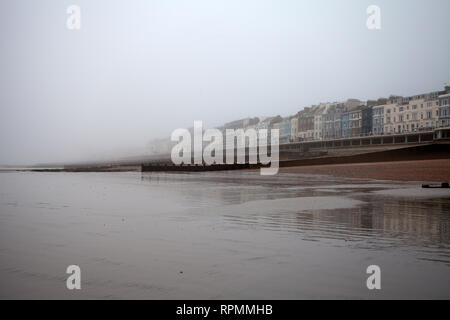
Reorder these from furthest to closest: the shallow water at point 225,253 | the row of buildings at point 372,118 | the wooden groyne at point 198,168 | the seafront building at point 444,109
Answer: the row of buildings at point 372,118, the seafront building at point 444,109, the wooden groyne at point 198,168, the shallow water at point 225,253

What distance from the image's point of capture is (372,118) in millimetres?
118750

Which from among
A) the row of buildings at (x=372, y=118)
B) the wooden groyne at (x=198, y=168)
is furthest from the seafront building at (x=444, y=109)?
the wooden groyne at (x=198, y=168)

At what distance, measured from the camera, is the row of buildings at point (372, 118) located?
97.5 meters

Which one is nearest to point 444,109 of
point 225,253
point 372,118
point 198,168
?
point 372,118

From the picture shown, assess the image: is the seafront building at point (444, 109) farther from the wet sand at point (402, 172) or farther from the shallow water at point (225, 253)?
the shallow water at point (225, 253)

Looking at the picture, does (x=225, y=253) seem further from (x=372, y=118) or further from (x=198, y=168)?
(x=372, y=118)

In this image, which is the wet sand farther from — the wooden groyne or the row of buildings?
the row of buildings

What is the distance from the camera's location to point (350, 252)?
7156 mm

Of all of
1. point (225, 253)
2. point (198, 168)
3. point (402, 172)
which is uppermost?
point (198, 168)

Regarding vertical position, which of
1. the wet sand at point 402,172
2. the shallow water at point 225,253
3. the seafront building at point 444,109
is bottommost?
the shallow water at point 225,253

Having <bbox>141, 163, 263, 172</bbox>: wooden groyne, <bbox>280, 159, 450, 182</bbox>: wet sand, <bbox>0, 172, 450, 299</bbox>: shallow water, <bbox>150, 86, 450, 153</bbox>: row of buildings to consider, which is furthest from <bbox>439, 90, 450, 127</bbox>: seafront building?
<bbox>0, 172, 450, 299</bbox>: shallow water

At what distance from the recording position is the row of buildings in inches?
3839
